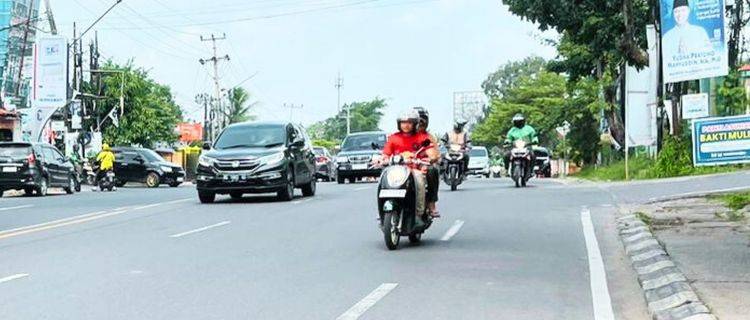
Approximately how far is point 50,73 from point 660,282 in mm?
35718

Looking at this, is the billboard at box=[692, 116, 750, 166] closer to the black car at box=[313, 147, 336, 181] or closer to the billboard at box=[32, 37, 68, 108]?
the black car at box=[313, 147, 336, 181]

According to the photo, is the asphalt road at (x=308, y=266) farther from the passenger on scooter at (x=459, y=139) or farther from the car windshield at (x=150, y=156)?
the car windshield at (x=150, y=156)

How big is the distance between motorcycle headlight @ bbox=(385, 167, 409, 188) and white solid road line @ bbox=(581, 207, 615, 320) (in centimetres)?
227

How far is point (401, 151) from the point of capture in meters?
11.7

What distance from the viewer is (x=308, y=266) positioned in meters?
9.87

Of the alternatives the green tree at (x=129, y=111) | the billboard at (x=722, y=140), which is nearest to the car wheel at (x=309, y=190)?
the billboard at (x=722, y=140)

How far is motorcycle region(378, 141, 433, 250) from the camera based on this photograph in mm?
10891

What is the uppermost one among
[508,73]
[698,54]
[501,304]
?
[508,73]

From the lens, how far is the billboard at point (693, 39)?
18.6 m

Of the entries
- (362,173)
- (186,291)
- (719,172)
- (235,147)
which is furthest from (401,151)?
(362,173)

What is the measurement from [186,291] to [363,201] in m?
11.2

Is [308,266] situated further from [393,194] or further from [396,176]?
[396,176]

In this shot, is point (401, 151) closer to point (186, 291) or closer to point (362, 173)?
point (186, 291)

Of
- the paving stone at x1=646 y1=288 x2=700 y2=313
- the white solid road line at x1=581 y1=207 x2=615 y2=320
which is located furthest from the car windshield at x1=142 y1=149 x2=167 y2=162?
the paving stone at x1=646 y1=288 x2=700 y2=313
